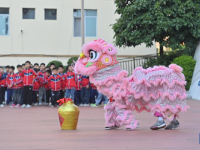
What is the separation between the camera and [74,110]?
948 centimetres

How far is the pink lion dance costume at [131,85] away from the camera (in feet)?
29.7

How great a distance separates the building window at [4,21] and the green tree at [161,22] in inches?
317

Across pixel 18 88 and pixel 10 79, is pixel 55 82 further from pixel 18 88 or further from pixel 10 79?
pixel 10 79

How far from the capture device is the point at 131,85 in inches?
358

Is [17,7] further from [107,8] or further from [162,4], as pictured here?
[162,4]

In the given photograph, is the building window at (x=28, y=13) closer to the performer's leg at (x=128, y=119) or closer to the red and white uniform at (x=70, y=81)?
the red and white uniform at (x=70, y=81)

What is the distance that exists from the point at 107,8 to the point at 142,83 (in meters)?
19.8

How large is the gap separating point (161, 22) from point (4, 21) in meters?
11.0

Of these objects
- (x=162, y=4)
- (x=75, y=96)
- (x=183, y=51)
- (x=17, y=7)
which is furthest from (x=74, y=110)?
(x=17, y=7)

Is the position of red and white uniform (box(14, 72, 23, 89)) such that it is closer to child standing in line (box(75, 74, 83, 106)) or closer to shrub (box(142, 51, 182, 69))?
child standing in line (box(75, 74, 83, 106))

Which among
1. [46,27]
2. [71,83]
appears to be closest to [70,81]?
[71,83]

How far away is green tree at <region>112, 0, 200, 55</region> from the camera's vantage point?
21250 millimetres

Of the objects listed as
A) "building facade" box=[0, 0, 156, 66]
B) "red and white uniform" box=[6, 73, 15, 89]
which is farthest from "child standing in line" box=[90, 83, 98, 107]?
"building facade" box=[0, 0, 156, 66]

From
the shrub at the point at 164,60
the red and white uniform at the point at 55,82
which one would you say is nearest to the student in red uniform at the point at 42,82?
the red and white uniform at the point at 55,82
